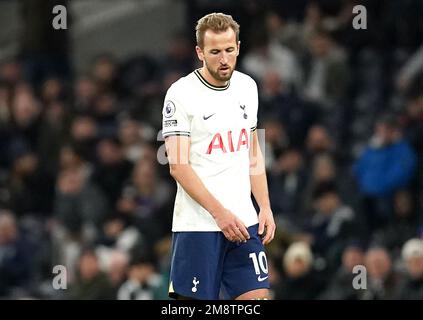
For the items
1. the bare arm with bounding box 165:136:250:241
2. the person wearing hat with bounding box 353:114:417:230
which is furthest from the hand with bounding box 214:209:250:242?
the person wearing hat with bounding box 353:114:417:230

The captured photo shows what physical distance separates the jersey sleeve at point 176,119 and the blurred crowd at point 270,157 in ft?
14.7

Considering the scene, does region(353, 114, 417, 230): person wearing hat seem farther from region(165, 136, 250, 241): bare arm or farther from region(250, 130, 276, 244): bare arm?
region(165, 136, 250, 241): bare arm

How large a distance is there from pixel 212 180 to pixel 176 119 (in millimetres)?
387

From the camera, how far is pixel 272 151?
14.7 m

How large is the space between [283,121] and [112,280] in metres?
2.75

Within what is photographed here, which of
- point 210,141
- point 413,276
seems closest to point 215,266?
point 210,141

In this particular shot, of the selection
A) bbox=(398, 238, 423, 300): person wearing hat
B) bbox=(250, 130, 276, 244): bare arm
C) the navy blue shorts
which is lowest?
the navy blue shorts

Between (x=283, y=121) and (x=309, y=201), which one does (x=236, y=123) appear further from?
(x=283, y=121)

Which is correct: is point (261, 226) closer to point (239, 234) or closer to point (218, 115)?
point (239, 234)

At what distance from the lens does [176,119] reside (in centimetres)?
775

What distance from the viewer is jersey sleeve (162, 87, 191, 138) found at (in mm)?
7750

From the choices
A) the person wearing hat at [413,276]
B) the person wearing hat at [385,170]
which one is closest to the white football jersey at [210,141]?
the person wearing hat at [413,276]

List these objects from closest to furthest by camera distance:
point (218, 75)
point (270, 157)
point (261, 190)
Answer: point (218, 75) < point (261, 190) < point (270, 157)

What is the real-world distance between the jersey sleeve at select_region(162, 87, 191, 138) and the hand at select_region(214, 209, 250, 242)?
49 cm
